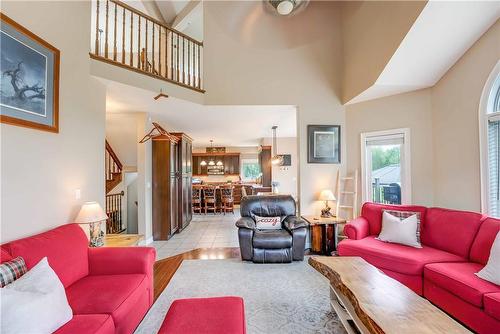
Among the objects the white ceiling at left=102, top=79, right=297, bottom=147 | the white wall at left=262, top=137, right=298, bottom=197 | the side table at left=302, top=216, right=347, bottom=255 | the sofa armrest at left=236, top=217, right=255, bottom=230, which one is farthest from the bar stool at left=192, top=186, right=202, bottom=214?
the side table at left=302, top=216, right=347, bottom=255

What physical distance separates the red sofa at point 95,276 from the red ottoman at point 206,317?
1.37ft

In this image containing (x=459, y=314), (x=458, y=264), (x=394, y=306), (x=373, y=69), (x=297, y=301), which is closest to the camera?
(x=394, y=306)

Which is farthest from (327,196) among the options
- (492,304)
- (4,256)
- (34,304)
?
(4,256)

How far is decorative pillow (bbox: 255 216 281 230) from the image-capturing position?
3.92 m

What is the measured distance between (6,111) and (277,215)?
11.7ft

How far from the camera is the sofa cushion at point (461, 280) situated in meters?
1.86

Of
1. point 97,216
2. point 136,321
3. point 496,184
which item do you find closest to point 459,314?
point 496,184

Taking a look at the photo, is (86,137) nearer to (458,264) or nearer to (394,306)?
(394,306)

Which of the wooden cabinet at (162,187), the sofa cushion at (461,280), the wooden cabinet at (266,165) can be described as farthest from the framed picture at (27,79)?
the wooden cabinet at (266,165)

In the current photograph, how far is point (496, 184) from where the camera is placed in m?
2.61

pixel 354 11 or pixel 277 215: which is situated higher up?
pixel 354 11

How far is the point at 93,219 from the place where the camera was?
2504 mm

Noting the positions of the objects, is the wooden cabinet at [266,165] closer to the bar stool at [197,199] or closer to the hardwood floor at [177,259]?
the bar stool at [197,199]

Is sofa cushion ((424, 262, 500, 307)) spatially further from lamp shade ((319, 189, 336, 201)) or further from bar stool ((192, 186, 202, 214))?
bar stool ((192, 186, 202, 214))
